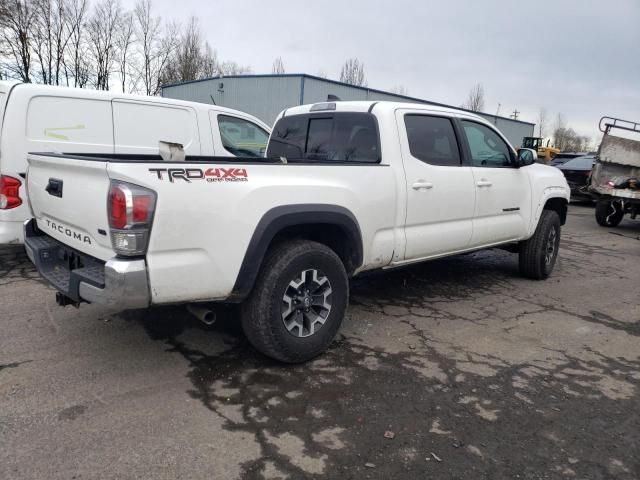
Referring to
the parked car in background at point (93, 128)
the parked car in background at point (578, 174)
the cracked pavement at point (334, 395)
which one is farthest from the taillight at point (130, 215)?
the parked car in background at point (578, 174)

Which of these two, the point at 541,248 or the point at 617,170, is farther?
the point at 617,170

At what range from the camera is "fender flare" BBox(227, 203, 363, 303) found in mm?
3102

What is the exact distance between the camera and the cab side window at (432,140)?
4.33 metres

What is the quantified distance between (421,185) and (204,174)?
204 centimetres

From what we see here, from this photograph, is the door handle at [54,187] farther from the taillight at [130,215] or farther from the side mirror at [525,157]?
the side mirror at [525,157]

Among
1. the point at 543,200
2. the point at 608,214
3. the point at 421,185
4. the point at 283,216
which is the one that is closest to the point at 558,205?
the point at 543,200

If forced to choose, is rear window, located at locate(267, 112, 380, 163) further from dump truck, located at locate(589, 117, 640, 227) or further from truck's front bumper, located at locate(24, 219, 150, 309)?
dump truck, located at locate(589, 117, 640, 227)

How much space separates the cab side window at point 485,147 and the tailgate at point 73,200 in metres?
3.49

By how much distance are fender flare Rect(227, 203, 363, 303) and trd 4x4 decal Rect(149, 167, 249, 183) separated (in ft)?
0.98

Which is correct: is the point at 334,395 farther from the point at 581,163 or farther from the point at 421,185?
the point at 581,163

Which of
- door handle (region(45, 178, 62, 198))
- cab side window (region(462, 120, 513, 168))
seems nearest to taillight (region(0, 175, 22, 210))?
door handle (region(45, 178, 62, 198))

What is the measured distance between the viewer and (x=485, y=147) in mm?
5191

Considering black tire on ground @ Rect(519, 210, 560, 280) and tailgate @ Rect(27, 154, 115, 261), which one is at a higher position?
tailgate @ Rect(27, 154, 115, 261)

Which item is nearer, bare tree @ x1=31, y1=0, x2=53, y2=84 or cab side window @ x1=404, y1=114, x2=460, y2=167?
cab side window @ x1=404, y1=114, x2=460, y2=167
